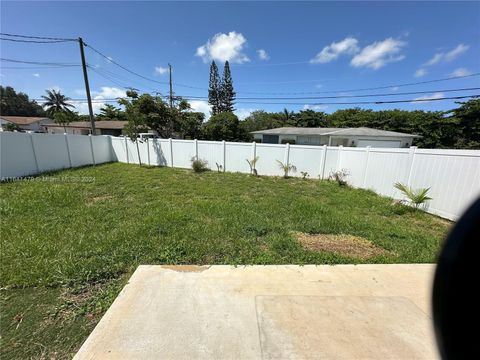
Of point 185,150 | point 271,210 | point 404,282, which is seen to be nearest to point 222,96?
point 185,150

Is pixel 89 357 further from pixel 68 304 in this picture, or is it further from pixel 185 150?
pixel 185 150

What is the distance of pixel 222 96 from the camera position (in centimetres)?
4450

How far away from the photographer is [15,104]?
2334 inches

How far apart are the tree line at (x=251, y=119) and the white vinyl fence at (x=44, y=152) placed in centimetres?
245

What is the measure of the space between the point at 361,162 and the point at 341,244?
573 cm

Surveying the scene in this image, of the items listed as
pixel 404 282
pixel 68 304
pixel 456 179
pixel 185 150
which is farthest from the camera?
pixel 185 150

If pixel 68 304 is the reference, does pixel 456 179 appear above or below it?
above

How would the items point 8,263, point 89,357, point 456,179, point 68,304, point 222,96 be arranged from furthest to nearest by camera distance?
point 222,96, point 456,179, point 8,263, point 68,304, point 89,357

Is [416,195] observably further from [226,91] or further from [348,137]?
[226,91]

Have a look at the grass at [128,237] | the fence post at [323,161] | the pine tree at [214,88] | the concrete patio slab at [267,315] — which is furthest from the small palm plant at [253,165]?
the pine tree at [214,88]

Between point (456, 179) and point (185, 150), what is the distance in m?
11.0

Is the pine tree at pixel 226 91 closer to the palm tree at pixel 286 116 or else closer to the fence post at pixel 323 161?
the palm tree at pixel 286 116

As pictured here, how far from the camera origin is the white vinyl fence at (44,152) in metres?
9.04

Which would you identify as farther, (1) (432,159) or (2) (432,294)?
(1) (432,159)
